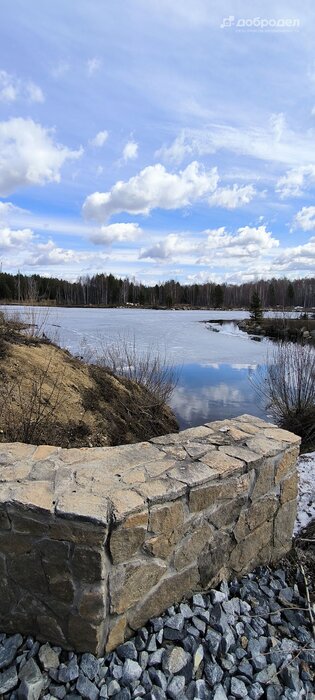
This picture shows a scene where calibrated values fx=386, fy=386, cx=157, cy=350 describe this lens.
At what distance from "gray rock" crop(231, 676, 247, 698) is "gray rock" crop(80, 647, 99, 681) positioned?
77 centimetres

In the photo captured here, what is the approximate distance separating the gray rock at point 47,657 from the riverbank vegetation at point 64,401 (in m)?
3.16

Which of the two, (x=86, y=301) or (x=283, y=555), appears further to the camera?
(x=86, y=301)

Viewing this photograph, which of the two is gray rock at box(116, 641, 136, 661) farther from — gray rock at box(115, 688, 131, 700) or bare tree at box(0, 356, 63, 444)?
bare tree at box(0, 356, 63, 444)

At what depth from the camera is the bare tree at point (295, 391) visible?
27.1ft

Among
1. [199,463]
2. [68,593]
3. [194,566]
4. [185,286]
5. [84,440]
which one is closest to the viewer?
[68,593]

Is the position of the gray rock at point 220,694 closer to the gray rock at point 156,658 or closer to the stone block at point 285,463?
the gray rock at point 156,658

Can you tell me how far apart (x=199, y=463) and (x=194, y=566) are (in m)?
0.68

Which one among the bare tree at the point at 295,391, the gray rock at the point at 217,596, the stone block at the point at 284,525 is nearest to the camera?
the gray rock at the point at 217,596

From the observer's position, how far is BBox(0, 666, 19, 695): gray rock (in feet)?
6.74

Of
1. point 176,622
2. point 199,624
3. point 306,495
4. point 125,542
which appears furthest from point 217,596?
point 306,495

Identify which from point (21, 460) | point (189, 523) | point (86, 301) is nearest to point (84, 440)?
point (21, 460)

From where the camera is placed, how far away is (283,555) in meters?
3.38

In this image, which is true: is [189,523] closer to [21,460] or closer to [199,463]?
[199,463]

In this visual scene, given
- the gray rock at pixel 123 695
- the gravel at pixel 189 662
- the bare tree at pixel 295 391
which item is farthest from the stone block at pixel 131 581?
the bare tree at pixel 295 391
